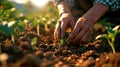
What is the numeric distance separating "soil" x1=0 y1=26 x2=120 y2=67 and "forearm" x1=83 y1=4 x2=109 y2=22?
0.72 feet

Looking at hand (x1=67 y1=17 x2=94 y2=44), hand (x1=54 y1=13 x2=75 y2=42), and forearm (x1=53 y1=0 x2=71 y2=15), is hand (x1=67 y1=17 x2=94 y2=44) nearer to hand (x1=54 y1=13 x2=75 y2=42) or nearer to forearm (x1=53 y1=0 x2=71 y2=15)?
hand (x1=54 y1=13 x2=75 y2=42)

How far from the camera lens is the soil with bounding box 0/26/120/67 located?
1491mm

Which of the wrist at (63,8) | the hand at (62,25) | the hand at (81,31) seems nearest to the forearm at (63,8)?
the wrist at (63,8)

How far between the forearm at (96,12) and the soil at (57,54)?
0.22m

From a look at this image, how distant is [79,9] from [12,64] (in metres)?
2.29

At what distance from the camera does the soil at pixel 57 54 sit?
4.89ft

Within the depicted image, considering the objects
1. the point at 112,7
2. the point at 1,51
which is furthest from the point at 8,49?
the point at 112,7

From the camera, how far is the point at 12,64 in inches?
55.5

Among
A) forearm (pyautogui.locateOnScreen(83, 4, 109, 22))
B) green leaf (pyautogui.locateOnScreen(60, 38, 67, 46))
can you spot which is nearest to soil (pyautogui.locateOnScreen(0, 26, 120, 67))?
green leaf (pyautogui.locateOnScreen(60, 38, 67, 46))

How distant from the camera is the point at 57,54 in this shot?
88.2 inches

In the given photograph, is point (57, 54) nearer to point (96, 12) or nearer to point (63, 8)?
point (96, 12)

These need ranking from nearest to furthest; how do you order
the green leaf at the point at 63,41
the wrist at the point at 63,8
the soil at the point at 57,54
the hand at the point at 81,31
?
the soil at the point at 57,54, the hand at the point at 81,31, the green leaf at the point at 63,41, the wrist at the point at 63,8

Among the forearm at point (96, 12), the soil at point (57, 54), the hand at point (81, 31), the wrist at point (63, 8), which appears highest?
the wrist at point (63, 8)

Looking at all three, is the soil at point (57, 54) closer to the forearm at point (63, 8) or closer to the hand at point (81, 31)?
the hand at point (81, 31)
